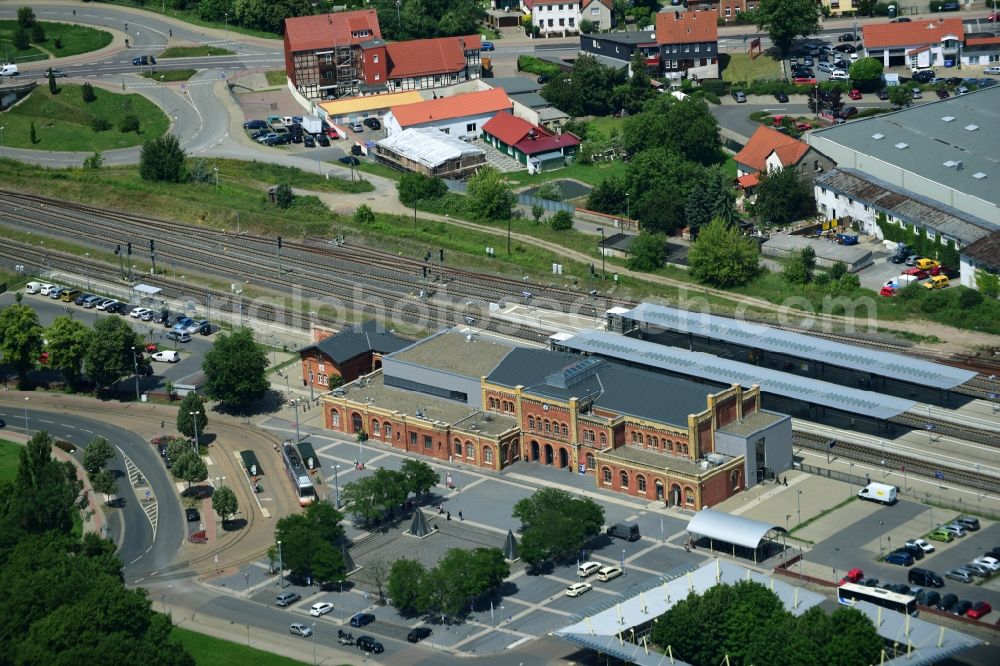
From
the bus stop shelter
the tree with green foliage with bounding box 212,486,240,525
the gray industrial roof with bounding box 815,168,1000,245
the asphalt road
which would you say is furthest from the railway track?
the asphalt road

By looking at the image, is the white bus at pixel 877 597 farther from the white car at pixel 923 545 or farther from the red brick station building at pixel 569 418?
the red brick station building at pixel 569 418

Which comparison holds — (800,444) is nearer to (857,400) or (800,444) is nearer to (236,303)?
(857,400)

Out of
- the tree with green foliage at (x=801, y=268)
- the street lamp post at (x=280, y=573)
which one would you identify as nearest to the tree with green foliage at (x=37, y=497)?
the street lamp post at (x=280, y=573)

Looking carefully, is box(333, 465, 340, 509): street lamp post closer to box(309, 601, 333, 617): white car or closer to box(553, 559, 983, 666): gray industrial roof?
box(309, 601, 333, 617): white car

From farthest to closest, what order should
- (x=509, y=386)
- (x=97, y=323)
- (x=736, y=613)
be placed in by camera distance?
(x=97, y=323), (x=509, y=386), (x=736, y=613)

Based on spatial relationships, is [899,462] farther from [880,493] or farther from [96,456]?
[96,456]

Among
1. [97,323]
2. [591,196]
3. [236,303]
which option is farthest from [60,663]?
[591,196]

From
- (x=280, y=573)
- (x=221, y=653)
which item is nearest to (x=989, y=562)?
(x=280, y=573)
